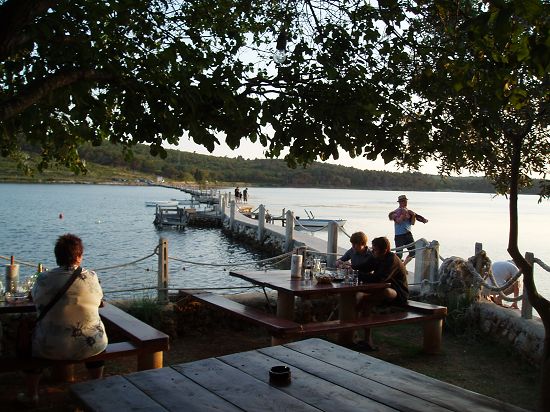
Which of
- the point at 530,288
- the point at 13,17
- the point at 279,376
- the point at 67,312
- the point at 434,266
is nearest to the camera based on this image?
the point at 13,17

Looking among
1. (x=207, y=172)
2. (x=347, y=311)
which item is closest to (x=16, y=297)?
(x=347, y=311)

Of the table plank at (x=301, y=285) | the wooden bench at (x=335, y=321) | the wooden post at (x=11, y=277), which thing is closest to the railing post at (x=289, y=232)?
the wooden bench at (x=335, y=321)

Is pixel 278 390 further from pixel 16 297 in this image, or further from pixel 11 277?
pixel 11 277

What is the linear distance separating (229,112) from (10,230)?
37.7 metres

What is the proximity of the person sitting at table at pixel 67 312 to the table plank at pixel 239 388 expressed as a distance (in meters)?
1.23

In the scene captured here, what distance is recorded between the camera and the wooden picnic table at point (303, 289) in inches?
250

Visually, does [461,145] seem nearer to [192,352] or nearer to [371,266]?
[371,266]

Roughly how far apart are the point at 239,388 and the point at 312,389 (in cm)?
43

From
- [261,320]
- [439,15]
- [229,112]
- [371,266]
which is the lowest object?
[261,320]

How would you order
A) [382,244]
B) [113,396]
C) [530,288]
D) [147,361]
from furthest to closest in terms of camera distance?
[382,244]
[147,361]
[530,288]
[113,396]

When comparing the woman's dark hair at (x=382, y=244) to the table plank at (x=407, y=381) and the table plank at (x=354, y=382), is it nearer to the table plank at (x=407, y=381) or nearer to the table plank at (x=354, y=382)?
the table plank at (x=407, y=381)

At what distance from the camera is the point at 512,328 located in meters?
7.11

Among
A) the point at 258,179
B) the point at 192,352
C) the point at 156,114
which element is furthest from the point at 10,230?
the point at 258,179

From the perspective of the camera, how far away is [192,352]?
6762 millimetres
